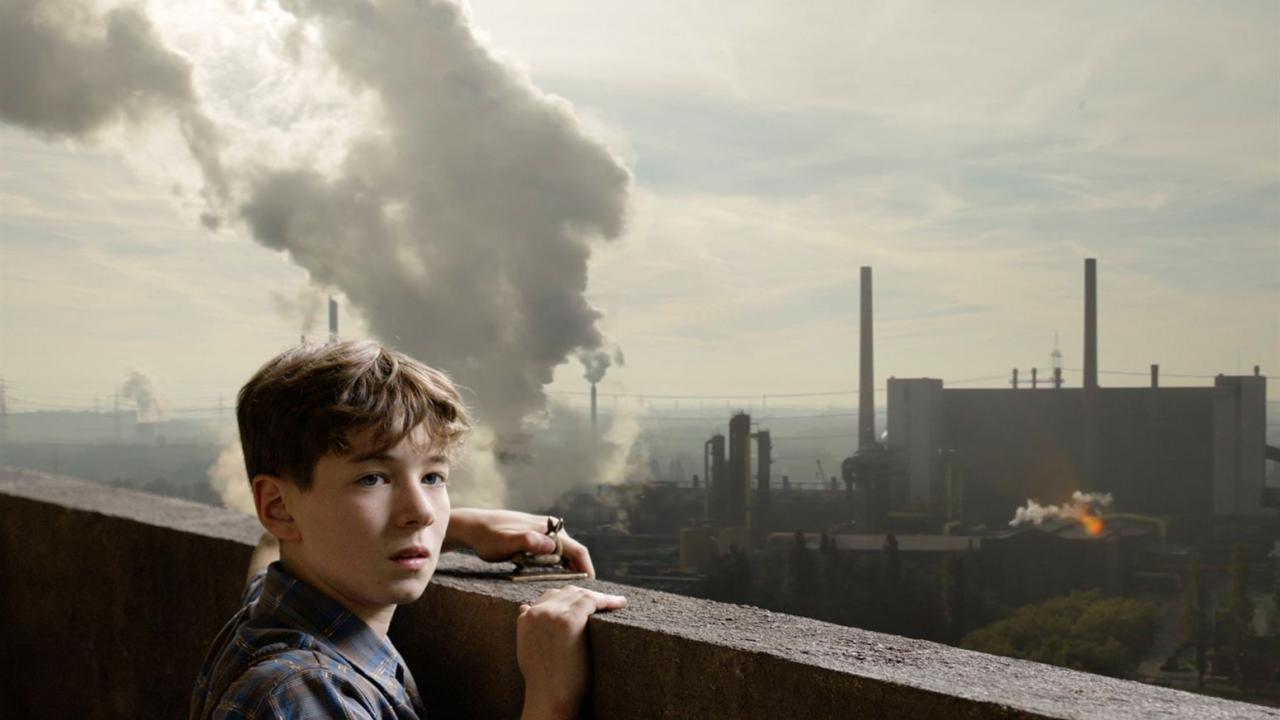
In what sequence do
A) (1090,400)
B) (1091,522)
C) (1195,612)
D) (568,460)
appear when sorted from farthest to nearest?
(568,460) < (1195,612) < (1090,400) < (1091,522)

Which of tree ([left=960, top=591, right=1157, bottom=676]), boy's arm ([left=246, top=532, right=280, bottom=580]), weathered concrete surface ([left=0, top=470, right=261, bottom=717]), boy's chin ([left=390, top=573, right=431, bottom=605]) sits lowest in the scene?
tree ([left=960, top=591, right=1157, bottom=676])

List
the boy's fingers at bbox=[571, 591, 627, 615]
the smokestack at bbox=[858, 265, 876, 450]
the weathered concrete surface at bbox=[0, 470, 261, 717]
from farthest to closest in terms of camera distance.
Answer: the smokestack at bbox=[858, 265, 876, 450] → the weathered concrete surface at bbox=[0, 470, 261, 717] → the boy's fingers at bbox=[571, 591, 627, 615]

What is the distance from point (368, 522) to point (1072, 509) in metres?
57.5

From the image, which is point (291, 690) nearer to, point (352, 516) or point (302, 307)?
point (352, 516)

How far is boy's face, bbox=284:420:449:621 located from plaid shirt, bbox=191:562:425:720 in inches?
1.3

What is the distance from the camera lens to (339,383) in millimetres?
1171

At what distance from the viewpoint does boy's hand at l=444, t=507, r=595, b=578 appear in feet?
5.08

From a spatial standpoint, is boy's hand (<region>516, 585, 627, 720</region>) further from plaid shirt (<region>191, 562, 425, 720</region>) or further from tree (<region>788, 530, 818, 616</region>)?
tree (<region>788, 530, 818, 616</region>)

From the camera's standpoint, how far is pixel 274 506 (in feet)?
3.99

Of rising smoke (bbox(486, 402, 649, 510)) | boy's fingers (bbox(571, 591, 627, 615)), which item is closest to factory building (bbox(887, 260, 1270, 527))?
rising smoke (bbox(486, 402, 649, 510))

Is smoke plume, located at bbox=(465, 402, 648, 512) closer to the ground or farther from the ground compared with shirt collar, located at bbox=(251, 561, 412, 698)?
closer to the ground

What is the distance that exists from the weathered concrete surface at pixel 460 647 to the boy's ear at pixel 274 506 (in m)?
0.29

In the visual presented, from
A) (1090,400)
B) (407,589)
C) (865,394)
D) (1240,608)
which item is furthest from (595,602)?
(1240,608)

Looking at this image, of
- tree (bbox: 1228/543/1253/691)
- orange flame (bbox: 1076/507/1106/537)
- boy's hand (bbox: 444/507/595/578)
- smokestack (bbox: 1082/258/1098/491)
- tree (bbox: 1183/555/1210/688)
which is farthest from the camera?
orange flame (bbox: 1076/507/1106/537)
